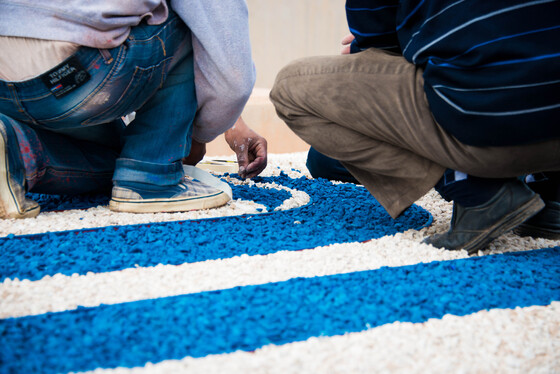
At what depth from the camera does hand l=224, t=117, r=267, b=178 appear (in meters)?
1.81

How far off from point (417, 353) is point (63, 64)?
1014 millimetres

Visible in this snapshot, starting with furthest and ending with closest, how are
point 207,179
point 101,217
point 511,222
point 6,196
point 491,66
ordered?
point 207,179 → point 101,217 → point 6,196 → point 511,222 → point 491,66

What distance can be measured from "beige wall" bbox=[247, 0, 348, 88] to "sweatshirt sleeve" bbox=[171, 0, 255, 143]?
4832 mm

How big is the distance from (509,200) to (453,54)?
0.34 meters

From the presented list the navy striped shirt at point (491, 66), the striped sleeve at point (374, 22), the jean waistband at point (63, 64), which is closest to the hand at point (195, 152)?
the jean waistband at point (63, 64)

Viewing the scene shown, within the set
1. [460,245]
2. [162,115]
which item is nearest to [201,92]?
[162,115]

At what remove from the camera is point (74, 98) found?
1121 millimetres

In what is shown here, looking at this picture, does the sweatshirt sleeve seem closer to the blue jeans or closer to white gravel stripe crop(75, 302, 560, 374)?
the blue jeans

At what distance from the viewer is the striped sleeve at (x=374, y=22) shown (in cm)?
106

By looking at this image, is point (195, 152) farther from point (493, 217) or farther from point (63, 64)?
point (493, 217)

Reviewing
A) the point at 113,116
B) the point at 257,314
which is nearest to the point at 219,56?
the point at 113,116

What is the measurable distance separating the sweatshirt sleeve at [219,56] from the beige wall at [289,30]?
483 centimetres

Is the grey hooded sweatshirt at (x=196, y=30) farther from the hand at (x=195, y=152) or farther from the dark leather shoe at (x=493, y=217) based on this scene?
the dark leather shoe at (x=493, y=217)

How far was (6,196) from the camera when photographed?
1.17 metres
